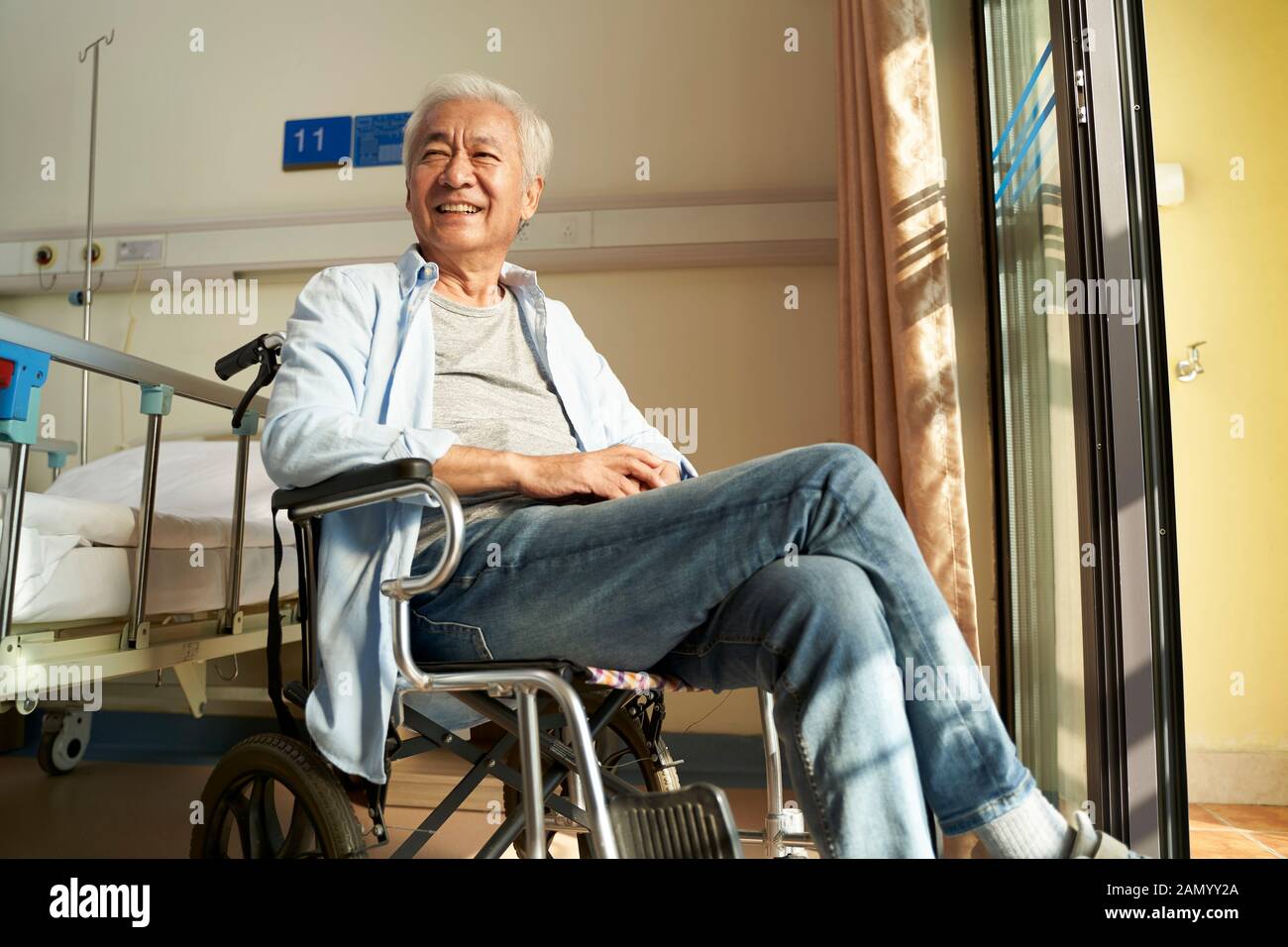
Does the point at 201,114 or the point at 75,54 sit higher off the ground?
the point at 75,54

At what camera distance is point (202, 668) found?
254 cm

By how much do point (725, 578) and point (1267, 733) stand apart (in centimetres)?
143

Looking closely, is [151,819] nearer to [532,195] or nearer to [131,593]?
[131,593]

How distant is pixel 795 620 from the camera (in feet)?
3.52

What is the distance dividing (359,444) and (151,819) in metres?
1.66

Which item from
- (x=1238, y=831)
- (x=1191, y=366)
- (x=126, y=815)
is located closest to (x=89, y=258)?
(x=126, y=815)

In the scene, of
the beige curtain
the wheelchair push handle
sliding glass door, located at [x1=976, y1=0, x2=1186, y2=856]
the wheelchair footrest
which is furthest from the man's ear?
the wheelchair footrest

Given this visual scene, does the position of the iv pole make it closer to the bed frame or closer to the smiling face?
the bed frame

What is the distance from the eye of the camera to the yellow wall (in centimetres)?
183

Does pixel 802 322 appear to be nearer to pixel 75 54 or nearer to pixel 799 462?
pixel 799 462

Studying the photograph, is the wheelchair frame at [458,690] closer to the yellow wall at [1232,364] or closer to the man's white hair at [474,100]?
the man's white hair at [474,100]

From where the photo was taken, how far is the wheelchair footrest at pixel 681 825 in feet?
3.05

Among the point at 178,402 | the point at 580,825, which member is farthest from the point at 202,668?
the point at 580,825

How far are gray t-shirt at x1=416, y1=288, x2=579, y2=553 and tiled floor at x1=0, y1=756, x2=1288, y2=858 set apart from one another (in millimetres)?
982
